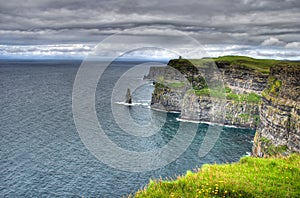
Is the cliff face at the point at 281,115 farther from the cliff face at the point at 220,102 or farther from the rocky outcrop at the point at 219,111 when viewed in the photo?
the cliff face at the point at 220,102

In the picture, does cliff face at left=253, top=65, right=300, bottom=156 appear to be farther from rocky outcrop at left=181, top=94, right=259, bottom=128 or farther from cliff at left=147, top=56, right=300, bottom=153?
rocky outcrop at left=181, top=94, right=259, bottom=128

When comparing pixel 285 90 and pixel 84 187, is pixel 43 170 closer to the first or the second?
pixel 84 187

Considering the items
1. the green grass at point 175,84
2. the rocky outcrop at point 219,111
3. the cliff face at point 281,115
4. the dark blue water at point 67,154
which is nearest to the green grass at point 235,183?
the dark blue water at point 67,154

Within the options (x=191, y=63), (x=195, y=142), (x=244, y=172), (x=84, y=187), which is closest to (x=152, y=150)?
(x=195, y=142)

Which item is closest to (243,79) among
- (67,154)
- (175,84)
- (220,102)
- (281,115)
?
(220,102)

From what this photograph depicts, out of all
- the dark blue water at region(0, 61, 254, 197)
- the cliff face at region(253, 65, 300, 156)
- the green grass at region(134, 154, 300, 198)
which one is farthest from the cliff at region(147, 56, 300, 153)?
the green grass at region(134, 154, 300, 198)

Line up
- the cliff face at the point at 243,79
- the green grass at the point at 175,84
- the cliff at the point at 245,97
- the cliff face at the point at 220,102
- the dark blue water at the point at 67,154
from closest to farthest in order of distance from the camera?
1. the dark blue water at the point at 67,154
2. the cliff at the point at 245,97
3. the cliff face at the point at 220,102
4. the cliff face at the point at 243,79
5. the green grass at the point at 175,84
